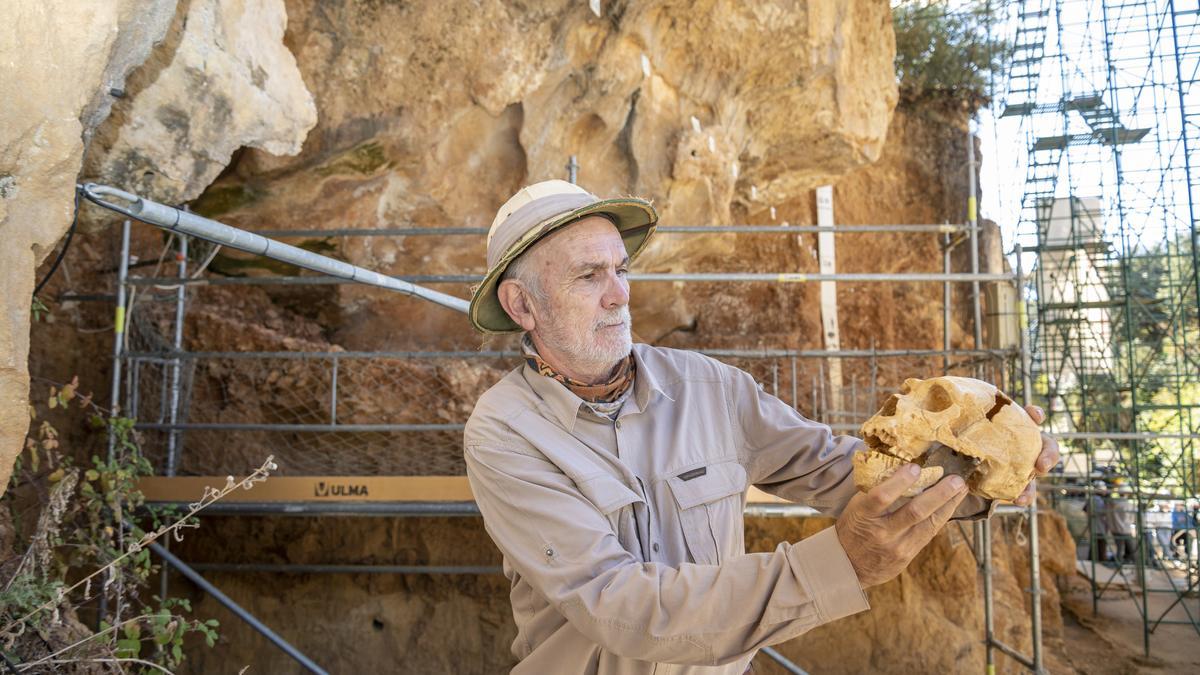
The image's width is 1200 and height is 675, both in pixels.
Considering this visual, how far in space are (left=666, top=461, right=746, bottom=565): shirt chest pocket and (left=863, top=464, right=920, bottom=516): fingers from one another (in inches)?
19.2

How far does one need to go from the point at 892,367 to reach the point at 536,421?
22.3 ft

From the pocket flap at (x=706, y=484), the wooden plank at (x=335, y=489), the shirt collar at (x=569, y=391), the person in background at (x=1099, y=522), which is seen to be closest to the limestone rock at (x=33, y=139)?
the shirt collar at (x=569, y=391)

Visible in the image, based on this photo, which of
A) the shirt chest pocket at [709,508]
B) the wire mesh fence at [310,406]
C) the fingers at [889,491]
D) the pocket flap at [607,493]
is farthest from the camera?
the wire mesh fence at [310,406]

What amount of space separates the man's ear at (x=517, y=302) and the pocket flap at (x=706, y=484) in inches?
20.1

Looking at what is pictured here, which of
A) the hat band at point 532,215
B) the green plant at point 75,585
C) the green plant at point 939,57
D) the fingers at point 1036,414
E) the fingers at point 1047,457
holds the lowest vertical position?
the green plant at point 75,585

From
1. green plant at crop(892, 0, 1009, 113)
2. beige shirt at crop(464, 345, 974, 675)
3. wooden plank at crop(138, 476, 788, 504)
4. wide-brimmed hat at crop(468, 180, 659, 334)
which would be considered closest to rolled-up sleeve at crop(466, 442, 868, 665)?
beige shirt at crop(464, 345, 974, 675)

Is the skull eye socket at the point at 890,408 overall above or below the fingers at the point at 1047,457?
above

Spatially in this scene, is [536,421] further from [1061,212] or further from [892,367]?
[1061,212]

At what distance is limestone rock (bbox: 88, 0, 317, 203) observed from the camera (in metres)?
3.18

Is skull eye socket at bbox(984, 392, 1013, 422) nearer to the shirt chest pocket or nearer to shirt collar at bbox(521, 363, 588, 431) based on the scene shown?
the shirt chest pocket

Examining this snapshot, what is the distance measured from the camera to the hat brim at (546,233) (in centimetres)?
198

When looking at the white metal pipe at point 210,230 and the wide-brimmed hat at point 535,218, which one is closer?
the wide-brimmed hat at point 535,218

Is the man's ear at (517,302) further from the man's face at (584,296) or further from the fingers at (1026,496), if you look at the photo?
the fingers at (1026,496)

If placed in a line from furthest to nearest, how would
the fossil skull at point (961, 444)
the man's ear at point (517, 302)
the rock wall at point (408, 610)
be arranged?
the rock wall at point (408, 610) < the man's ear at point (517, 302) < the fossil skull at point (961, 444)
